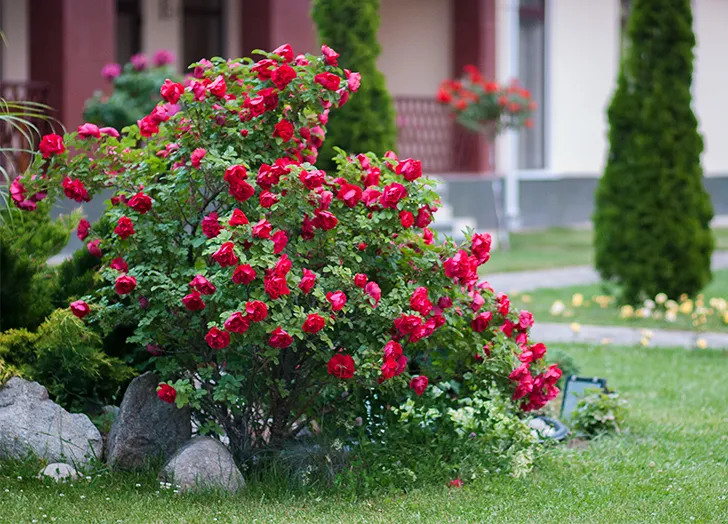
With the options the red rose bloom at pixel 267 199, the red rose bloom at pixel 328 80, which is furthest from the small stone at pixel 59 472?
the red rose bloom at pixel 328 80

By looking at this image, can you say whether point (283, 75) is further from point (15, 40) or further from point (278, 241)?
point (15, 40)

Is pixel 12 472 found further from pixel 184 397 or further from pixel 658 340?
pixel 658 340

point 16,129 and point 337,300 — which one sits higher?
point 16,129

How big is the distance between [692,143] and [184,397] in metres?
7.30

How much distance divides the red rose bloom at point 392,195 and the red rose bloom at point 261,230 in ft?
1.66

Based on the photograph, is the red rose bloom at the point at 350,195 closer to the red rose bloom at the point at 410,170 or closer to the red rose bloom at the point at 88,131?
the red rose bloom at the point at 410,170

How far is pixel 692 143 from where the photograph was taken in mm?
10742

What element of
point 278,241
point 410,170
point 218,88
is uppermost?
point 218,88

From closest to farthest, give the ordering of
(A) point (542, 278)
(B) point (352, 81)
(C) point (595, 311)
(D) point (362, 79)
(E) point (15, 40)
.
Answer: (B) point (352, 81) → (D) point (362, 79) → (C) point (595, 311) → (A) point (542, 278) → (E) point (15, 40)

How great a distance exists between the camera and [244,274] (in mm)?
Result: 4289

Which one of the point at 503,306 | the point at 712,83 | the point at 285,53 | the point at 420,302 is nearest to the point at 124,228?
the point at 285,53

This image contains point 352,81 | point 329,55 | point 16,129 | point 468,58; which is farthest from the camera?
point 468,58

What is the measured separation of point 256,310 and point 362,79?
21.7 feet

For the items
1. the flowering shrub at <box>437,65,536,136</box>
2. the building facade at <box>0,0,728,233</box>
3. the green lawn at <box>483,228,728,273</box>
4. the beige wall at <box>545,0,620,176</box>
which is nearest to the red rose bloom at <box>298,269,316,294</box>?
the green lawn at <box>483,228,728,273</box>
